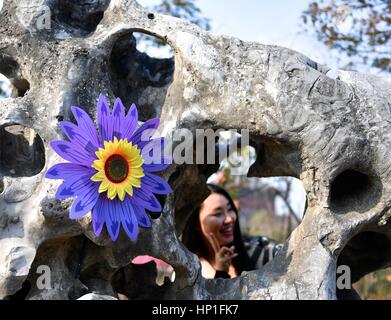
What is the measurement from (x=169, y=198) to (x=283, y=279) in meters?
0.67

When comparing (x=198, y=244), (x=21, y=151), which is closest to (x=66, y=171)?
(x=21, y=151)

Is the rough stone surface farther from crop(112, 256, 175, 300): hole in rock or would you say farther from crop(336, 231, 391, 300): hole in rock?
crop(336, 231, 391, 300): hole in rock

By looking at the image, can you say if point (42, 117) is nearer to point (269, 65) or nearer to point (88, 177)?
point (88, 177)

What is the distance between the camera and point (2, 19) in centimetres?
362

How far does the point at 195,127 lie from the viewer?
140 inches

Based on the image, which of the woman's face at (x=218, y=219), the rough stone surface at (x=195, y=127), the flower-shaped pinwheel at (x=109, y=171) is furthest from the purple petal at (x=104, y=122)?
the woman's face at (x=218, y=219)

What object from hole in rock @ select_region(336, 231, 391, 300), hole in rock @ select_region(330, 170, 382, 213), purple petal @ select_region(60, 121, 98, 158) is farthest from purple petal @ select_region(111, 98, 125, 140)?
hole in rock @ select_region(336, 231, 391, 300)

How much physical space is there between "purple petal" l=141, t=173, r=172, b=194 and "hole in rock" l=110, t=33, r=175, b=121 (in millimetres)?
502

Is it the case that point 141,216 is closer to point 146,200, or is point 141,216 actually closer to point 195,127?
point 146,200

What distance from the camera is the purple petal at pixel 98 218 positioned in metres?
3.20

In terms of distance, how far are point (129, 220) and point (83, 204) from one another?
0.23m

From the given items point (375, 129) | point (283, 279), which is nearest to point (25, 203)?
point (283, 279)

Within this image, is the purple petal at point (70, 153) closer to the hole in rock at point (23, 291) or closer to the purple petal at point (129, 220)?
the purple petal at point (129, 220)

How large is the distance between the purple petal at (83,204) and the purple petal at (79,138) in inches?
6.6
